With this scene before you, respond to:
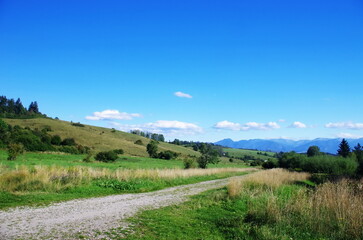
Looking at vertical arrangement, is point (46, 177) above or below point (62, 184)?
above

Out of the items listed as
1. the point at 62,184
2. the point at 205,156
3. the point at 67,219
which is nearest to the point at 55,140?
the point at 205,156

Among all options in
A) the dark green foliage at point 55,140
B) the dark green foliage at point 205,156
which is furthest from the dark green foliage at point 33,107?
the dark green foliage at point 205,156

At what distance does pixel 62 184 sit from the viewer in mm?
15977

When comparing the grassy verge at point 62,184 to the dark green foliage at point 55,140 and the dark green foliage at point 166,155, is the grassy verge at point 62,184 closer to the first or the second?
the dark green foliage at point 166,155

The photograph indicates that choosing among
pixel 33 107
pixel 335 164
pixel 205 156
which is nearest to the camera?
pixel 205 156

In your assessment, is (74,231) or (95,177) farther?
(95,177)

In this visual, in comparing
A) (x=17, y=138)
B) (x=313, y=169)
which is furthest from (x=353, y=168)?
(x=17, y=138)

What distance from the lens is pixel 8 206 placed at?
34.8 ft

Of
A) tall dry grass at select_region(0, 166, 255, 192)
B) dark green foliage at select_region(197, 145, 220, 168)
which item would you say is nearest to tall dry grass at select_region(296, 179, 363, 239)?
tall dry grass at select_region(0, 166, 255, 192)

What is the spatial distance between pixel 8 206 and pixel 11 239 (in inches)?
198

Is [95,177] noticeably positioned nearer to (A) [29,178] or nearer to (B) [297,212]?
(A) [29,178]

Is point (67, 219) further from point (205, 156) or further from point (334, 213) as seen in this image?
point (205, 156)

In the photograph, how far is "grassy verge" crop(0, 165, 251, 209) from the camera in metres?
12.7

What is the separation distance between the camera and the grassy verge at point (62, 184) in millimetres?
12742
